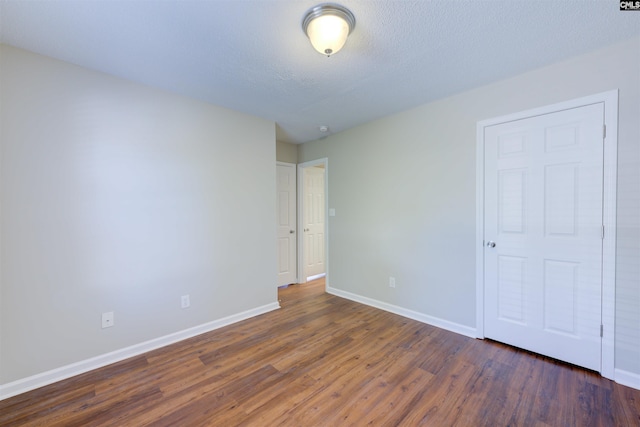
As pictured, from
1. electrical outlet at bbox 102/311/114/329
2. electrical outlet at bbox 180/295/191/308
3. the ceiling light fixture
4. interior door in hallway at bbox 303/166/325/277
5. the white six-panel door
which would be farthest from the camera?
interior door in hallway at bbox 303/166/325/277

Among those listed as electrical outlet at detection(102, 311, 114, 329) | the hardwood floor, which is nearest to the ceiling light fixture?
the hardwood floor

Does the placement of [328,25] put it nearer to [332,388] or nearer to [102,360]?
[332,388]

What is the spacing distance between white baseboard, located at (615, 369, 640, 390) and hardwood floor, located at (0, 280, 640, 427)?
49 millimetres

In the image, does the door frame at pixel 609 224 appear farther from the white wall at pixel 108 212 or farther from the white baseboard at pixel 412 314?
the white wall at pixel 108 212

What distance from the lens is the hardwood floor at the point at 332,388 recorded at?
5.21 ft

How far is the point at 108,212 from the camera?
2188 millimetres

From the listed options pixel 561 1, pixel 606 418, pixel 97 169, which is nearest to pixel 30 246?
pixel 97 169

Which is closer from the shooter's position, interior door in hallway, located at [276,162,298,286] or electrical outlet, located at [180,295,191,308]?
electrical outlet, located at [180,295,191,308]

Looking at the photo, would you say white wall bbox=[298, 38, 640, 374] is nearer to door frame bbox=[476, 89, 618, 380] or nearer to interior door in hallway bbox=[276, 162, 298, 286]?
door frame bbox=[476, 89, 618, 380]

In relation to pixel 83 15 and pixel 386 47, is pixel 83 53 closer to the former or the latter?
pixel 83 15

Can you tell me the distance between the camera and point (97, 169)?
2.14 metres

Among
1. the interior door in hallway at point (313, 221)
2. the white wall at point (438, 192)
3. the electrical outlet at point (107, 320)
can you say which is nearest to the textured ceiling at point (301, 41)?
the white wall at point (438, 192)

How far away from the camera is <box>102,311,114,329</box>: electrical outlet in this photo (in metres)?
2.16

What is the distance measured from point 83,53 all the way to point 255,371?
2.74m
